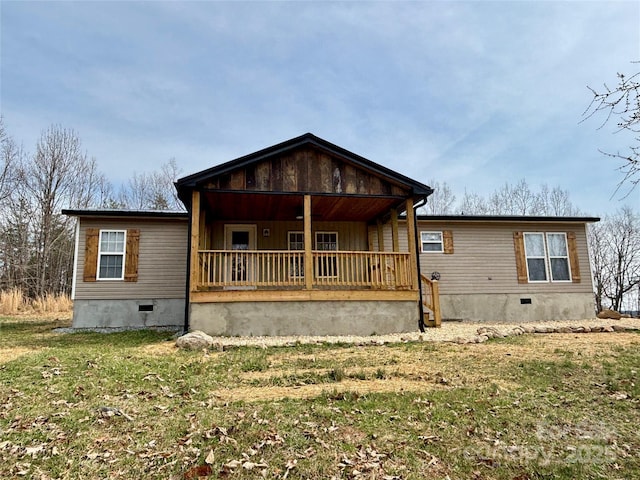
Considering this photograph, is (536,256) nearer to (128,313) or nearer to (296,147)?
(296,147)

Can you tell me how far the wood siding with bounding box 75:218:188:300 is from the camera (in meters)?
11.1

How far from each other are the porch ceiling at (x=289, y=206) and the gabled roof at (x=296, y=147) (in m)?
0.45

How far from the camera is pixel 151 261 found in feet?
37.6

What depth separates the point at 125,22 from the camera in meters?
11.1

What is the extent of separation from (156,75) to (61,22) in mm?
4578

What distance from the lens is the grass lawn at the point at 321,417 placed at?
9.54 feet

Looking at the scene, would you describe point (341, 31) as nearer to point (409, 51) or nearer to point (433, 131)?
point (409, 51)

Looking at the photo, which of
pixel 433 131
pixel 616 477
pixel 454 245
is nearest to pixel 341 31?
pixel 454 245

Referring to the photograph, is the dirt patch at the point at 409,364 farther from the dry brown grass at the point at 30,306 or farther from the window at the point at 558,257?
the dry brown grass at the point at 30,306

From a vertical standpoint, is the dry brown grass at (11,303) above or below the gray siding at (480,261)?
below

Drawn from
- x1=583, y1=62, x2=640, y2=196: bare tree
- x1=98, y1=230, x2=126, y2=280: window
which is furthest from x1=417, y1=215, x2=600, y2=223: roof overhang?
x1=583, y1=62, x2=640, y2=196: bare tree

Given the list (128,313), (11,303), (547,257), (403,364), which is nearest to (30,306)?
(11,303)

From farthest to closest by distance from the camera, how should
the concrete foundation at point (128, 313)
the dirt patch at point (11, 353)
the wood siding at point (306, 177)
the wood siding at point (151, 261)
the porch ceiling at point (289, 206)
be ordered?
the wood siding at point (151, 261) < the concrete foundation at point (128, 313) < the porch ceiling at point (289, 206) < the wood siding at point (306, 177) < the dirt patch at point (11, 353)

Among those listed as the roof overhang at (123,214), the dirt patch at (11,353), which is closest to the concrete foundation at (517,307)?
the roof overhang at (123,214)
